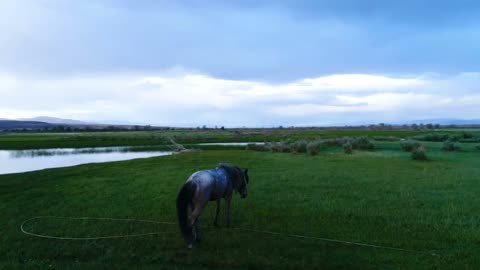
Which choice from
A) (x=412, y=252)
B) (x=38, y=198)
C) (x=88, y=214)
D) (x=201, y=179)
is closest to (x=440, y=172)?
(x=412, y=252)

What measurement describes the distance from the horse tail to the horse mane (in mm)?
1536

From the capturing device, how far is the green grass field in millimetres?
7625

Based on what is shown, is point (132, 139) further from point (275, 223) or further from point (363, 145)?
point (275, 223)

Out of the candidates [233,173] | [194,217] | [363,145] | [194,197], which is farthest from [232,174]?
[363,145]

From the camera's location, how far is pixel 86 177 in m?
20.5

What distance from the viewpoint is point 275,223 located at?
10273mm

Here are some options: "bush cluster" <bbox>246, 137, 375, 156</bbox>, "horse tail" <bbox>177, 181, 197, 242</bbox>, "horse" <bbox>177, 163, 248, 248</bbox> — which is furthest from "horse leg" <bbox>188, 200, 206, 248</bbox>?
"bush cluster" <bbox>246, 137, 375, 156</bbox>

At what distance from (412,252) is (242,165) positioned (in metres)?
16.7

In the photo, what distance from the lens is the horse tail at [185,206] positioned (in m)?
8.24

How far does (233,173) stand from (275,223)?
184 cm

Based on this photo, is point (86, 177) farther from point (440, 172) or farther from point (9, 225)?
point (440, 172)

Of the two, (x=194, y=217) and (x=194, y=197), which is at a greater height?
(x=194, y=197)

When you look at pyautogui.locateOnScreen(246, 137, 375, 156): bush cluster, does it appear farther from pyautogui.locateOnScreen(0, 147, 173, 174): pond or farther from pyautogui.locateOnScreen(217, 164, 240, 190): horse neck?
pyautogui.locateOnScreen(217, 164, 240, 190): horse neck

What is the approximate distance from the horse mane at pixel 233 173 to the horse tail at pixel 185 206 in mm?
1536
